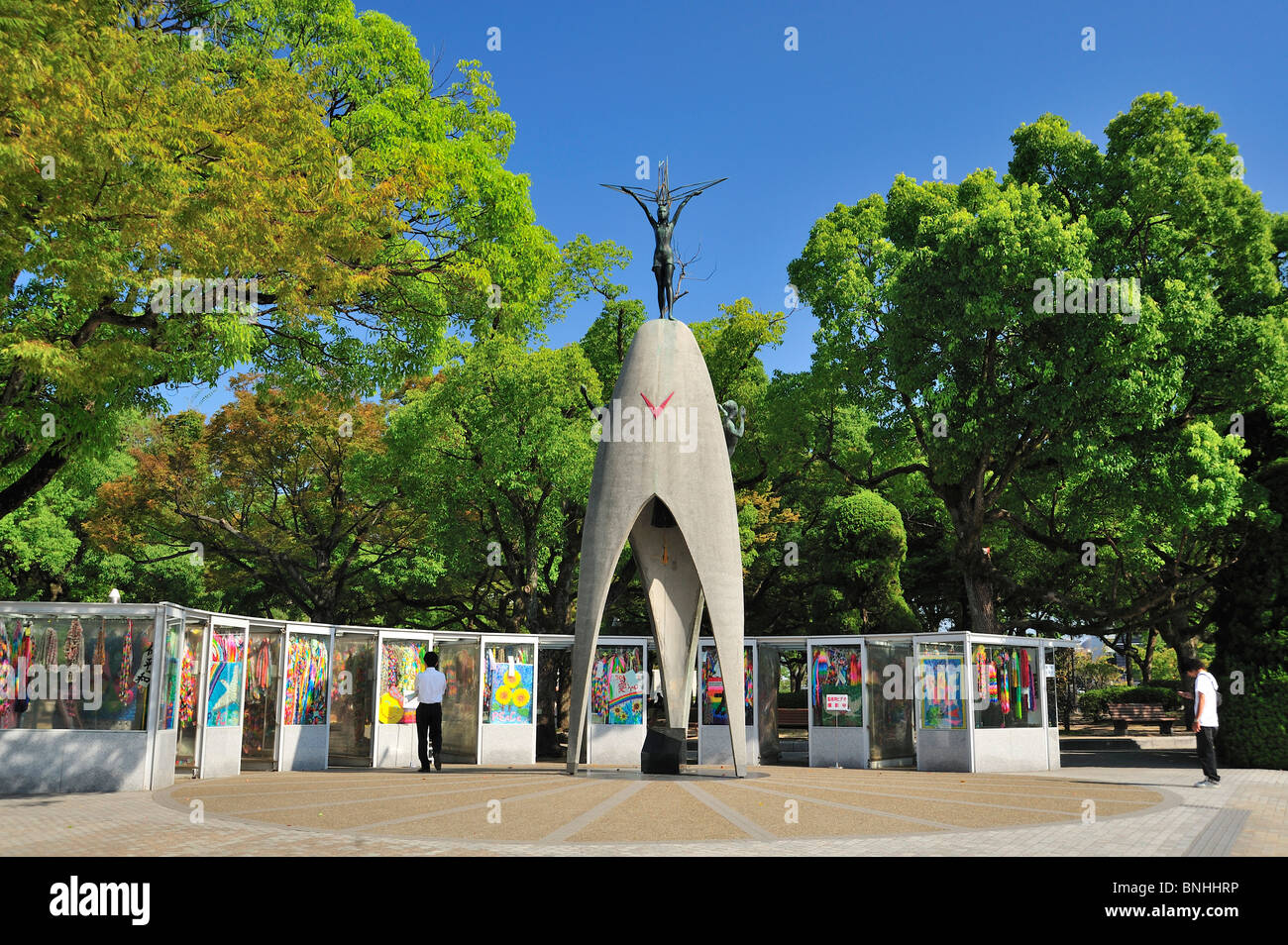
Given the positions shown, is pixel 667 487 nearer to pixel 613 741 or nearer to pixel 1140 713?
pixel 613 741

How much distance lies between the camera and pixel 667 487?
14.8 metres

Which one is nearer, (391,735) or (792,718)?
(391,735)

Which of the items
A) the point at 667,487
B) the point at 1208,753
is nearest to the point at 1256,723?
the point at 1208,753

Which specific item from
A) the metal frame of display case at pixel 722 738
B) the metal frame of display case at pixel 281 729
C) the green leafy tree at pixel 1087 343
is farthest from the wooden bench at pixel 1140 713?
the metal frame of display case at pixel 722 738

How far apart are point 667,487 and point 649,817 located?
5.90m

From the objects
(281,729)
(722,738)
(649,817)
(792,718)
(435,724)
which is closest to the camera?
(649,817)

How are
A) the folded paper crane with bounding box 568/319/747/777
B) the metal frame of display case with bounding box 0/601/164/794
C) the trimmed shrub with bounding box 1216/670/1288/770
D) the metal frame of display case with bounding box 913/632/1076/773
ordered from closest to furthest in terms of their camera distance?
the metal frame of display case with bounding box 0/601/164/794 < the folded paper crane with bounding box 568/319/747/777 < the metal frame of display case with bounding box 913/632/1076/773 < the trimmed shrub with bounding box 1216/670/1288/770

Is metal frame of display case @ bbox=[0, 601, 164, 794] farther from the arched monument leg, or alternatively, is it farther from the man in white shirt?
the arched monument leg

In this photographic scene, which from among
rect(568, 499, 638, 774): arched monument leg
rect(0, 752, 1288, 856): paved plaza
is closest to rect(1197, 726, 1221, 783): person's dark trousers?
rect(0, 752, 1288, 856): paved plaza

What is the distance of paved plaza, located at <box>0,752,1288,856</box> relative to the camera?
811 cm

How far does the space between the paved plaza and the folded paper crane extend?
1.95m

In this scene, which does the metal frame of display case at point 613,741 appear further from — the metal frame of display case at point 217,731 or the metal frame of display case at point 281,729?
the metal frame of display case at point 217,731

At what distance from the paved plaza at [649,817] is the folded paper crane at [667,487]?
195 centimetres

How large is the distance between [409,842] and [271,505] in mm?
24713
